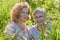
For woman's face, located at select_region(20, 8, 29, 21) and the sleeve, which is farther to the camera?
woman's face, located at select_region(20, 8, 29, 21)

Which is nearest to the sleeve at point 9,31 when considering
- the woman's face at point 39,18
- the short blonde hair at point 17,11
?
the short blonde hair at point 17,11

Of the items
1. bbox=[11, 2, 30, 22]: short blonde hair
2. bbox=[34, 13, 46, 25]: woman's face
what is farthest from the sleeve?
bbox=[34, 13, 46, 25]: woman's face

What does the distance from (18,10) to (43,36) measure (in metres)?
0.87

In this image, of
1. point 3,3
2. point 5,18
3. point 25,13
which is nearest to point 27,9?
point 25,13

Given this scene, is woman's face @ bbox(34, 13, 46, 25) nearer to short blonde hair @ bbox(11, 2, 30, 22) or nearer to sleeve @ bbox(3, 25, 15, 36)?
short blonde hair @ bbox(11, 2, 30, 22)

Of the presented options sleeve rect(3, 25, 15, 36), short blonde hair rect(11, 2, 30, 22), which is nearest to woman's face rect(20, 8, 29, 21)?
short blonde hair rect(11, 2, 30, 22)

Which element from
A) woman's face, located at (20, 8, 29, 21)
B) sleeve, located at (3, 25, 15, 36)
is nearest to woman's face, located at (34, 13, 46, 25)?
woman's face, located at (20, 8, 29, 21)

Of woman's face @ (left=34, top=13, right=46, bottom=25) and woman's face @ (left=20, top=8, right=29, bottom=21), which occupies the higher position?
woman's face @ (left=20, top=8, right=29, bottom=21)

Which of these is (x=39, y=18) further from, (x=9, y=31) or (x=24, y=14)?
(x=9, y=31)

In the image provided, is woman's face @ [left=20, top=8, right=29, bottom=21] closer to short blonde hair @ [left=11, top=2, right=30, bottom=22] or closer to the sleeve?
short blonde hair @ [left=11, top=2, right=30, bottom=22]

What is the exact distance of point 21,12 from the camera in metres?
2.30

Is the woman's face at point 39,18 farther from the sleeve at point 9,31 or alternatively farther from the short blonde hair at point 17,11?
the sleeve at point 9,31

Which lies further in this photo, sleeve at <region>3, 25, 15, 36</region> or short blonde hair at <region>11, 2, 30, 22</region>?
short blonde hair at <region>11, 2, 30, 22</region>

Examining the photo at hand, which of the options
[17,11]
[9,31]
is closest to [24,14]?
[17,11]
